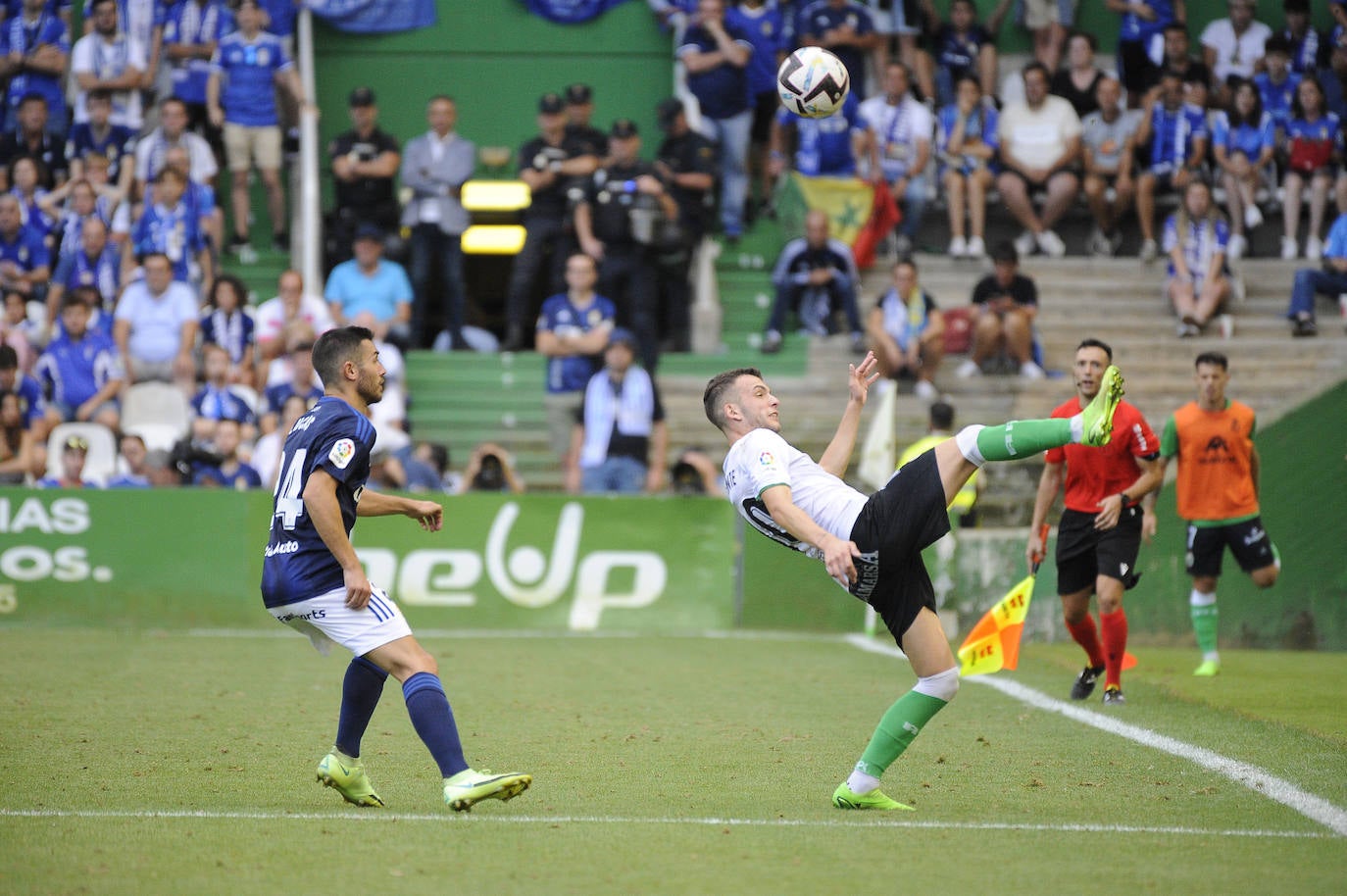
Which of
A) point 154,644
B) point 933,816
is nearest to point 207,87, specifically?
point 154,644

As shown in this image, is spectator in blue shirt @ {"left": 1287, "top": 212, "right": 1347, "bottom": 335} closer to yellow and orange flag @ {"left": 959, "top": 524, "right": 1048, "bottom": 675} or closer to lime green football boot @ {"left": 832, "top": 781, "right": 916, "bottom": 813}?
yellow and orange flag @ {"left": 959, "top": 524, "right": 1048, "bottom": 675}

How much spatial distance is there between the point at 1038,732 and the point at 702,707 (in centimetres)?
199

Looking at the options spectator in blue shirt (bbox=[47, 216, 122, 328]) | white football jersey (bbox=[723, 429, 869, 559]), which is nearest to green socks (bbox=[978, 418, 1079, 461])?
white football jersey (bbox=[723, 429, 869, 559])

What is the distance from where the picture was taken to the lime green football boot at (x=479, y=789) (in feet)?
20.0

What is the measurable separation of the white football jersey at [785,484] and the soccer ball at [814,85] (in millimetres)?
5944

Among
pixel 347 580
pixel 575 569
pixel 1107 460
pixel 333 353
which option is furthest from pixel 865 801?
pixel 575 569

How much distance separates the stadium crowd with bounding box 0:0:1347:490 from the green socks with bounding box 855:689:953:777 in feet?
30.8

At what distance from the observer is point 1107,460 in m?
10.2

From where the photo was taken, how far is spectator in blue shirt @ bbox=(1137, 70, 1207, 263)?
19219 mm

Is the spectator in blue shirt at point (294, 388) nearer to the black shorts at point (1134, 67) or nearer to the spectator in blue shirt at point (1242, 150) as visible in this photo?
the black shorts at point (1134, 67)

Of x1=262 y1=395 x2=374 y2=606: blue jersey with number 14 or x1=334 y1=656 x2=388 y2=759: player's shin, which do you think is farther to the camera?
x1=334 y1=656 x2=388 y2=759: player's shin

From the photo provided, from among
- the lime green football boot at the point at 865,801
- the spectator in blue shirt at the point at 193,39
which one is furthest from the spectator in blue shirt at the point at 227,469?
the lime green football boot at the point at 865,801

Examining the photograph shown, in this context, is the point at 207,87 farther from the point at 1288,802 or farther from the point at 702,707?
the point at 1288,802

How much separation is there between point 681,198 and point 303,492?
1221 centimetres
